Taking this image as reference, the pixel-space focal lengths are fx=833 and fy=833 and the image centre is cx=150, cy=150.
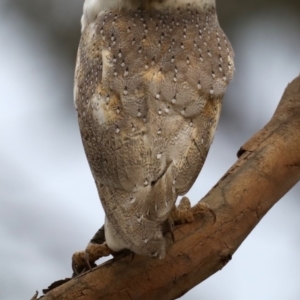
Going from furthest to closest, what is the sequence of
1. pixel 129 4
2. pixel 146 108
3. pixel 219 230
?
pixel 219 230 < pixel 129 4 < pixel 146 108

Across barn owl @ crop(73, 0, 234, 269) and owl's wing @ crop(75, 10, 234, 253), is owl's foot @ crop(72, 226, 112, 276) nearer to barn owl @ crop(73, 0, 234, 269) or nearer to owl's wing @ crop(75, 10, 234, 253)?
barn owl @ crop(73, 0, 234, 269)

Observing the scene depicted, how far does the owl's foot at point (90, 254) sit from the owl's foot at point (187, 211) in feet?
0.60

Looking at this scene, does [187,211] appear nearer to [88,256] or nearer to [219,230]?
[219,230]

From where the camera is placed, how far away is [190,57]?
1886mm

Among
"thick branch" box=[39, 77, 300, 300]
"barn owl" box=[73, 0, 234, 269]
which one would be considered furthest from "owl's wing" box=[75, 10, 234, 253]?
"thick branch" box=[39, 77, 300, 300]

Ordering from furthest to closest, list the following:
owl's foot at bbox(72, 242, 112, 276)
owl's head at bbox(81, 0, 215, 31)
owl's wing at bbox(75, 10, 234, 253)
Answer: owl's foot at bbox(72, 242, 112, 276) < owl's head at bbox(81, 0, 215, 31) < owl's wing at bbox(75, 10, 234, 253)

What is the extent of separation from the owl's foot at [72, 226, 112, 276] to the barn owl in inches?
3.2

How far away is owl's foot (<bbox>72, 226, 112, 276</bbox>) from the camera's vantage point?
2.08m

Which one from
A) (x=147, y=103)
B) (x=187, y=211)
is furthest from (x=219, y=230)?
(x=147, y=103)

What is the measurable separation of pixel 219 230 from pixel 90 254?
0.33 m

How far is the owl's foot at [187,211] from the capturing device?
6.61ft

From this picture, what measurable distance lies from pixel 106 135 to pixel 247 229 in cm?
51

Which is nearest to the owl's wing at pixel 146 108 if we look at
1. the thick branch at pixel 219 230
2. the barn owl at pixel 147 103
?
the barn owl at pixel 147 103

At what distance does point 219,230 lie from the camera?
2.04 meters
